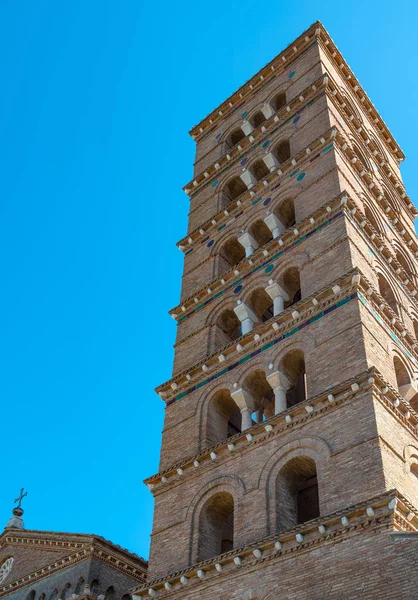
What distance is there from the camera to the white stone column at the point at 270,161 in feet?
88.4

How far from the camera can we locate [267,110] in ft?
99.1

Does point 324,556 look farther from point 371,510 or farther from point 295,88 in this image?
point 295,88

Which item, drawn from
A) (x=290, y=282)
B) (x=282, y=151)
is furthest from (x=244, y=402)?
(x=282, y=151)

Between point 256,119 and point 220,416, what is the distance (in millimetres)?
14474

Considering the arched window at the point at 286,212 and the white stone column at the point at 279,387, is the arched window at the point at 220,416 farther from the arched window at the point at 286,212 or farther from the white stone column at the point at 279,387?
the arched window at the point at 286,212

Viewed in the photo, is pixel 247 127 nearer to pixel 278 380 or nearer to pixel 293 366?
pixel 293 366

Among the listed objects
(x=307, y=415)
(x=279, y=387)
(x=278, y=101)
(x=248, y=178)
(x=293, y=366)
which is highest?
(x=278, y=101)

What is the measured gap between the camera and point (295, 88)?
29422 millimetres

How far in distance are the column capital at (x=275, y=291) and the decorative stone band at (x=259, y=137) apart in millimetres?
8065

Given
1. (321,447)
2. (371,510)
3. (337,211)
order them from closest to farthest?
(371,510), (321,447), (337,211)

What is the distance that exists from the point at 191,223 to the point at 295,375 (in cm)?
1026

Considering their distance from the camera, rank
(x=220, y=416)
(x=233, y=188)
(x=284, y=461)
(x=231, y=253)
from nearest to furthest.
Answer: (x=284, y=461), (x=220, y=416), (x=231, y=253), (x=233, y=188)

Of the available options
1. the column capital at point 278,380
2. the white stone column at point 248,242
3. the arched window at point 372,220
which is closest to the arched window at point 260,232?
the white stone column at point 248,242

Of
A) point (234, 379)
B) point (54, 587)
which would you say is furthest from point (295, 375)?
point (54, 587)
